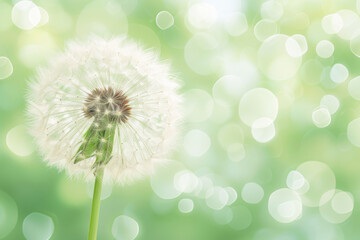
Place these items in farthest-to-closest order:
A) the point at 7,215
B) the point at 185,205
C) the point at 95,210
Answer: the point at 185,205 → the point at 7,215 → the point at 95,210

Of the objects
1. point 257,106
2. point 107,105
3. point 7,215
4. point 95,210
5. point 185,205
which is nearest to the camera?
point 95,210

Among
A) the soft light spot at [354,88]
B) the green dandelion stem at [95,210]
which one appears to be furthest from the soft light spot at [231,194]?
the green dandelion stem at [95,210]

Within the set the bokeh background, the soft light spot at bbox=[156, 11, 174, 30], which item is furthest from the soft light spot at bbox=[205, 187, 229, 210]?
the soft light spot at bbox=[156, 11, 174, 30]

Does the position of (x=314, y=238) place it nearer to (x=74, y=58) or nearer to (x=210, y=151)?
(x=210, y=151)

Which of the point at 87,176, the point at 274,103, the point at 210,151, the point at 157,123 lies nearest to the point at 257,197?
the point at 210,151

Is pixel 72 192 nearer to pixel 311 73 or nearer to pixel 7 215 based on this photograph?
pixel 7 215

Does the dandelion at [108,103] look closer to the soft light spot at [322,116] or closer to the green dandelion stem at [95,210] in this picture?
the green dandelion stem at [95,210]

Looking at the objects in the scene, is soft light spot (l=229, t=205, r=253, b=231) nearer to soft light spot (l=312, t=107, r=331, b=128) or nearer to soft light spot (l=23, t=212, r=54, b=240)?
soft light spot (l=312, t=107, r=331, b=128)

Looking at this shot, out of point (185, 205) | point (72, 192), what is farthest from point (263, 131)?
point (72, 192)
